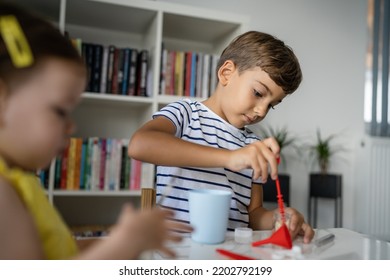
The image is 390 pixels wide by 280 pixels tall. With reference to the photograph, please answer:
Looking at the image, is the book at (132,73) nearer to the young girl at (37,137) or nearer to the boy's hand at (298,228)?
the boy's hand at (298,228)

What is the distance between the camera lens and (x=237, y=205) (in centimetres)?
86

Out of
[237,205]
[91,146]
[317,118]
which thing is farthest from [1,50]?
[317,118]

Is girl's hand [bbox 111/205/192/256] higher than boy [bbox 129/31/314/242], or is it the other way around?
boy [bbox 129/31/314/242]

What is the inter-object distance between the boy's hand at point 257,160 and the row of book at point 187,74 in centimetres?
106

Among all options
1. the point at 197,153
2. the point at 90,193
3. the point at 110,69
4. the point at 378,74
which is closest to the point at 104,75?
the point at 110,69

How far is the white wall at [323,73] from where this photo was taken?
2129 mm

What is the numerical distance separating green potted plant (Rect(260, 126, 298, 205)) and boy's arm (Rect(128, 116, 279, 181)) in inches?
44.3

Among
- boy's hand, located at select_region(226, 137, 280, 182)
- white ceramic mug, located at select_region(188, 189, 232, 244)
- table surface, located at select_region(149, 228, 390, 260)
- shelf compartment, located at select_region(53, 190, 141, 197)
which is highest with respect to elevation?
boy's hand, located at select_region(226, 137, 280, 182)

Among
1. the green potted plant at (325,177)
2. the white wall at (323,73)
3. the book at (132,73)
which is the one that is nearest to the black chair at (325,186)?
the green potted plant at (325,177)

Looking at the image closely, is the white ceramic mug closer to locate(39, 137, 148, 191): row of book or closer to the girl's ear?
the girl's ear

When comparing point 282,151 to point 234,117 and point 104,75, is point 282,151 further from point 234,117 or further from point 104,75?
point 234,117

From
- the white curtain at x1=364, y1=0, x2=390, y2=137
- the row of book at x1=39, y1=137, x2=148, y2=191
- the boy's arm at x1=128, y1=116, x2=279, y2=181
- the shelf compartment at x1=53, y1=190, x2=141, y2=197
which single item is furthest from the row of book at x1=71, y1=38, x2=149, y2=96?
the white curtain at x1=364, y1=0, x2=390, y2=137

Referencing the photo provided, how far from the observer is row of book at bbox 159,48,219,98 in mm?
1609

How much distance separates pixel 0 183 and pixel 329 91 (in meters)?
2.19
